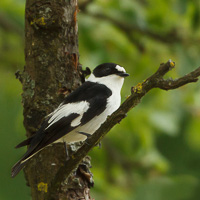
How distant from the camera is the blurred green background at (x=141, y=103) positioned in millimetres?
4379

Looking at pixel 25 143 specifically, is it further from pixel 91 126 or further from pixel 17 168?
pixel 91 126

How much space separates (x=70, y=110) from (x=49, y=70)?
30 cm

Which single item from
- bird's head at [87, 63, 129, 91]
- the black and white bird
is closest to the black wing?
the black and white bird

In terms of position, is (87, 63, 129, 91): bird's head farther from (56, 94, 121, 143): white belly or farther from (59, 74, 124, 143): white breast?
(56, 94, 121, 143): white belly

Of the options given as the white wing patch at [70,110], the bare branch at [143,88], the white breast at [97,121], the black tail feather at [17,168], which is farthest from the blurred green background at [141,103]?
the bare branch at [143,88]

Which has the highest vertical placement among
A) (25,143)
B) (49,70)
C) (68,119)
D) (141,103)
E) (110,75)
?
(141,103)

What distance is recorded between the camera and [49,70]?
3.16m

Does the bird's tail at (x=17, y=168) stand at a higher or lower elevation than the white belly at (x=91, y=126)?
lower

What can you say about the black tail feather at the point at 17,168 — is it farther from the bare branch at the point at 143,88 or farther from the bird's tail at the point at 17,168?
the bare branch at the point at 143,88

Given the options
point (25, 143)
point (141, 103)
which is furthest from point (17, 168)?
point (141, 103)

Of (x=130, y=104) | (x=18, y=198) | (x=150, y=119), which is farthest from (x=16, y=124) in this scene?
(x=130, y=104)

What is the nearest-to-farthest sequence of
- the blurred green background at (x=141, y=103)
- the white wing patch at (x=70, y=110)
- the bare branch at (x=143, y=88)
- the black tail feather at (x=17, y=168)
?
the bare branch at (x=143, y=88) < the black tail feather at (x=17, y=168) < the white wing patch at (x=70, y=110) < the blurred green background at (x=141, y=103)

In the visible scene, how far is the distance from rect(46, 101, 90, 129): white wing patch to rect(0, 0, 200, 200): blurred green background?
44.0 inches

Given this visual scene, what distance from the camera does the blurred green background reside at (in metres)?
4.38
